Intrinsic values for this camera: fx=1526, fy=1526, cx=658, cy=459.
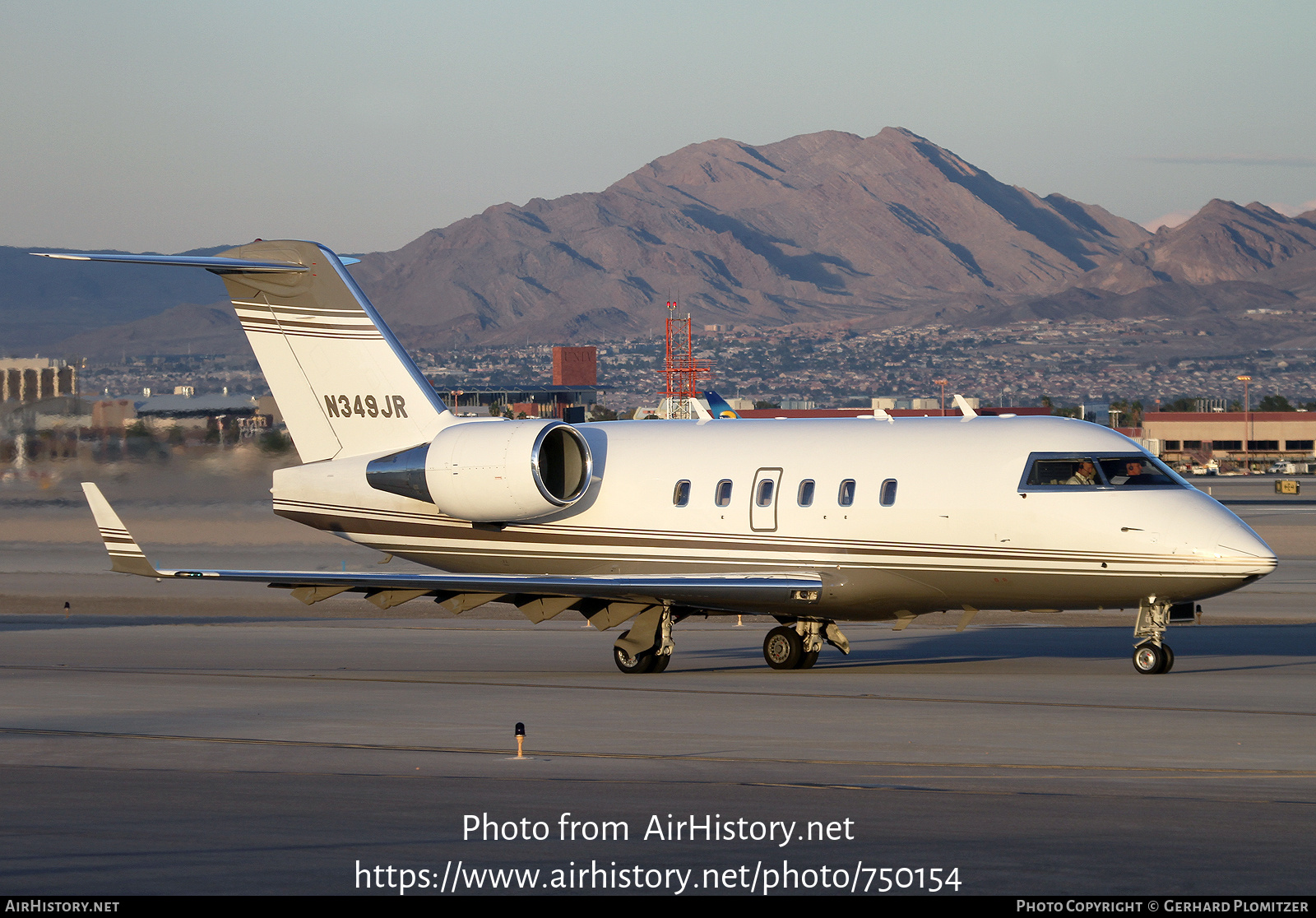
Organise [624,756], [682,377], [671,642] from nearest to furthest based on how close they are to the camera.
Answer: [624,756] < [671,642] < [682,377]

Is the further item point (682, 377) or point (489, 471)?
point (682, 377)

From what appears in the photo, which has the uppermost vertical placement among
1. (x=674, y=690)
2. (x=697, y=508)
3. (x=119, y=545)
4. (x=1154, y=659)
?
(x=697, y=508)

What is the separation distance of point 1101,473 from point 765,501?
5.05m

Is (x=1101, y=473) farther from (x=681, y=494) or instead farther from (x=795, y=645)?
(x=681, y=494)

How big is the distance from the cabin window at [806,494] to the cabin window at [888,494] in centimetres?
111

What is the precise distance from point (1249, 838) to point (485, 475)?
50.2ft

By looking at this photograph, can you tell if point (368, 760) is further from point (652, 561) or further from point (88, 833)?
point (652, 561)


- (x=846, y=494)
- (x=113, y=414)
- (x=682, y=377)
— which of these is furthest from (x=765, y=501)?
(x=682, y=377)

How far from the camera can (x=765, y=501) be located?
23.7 m

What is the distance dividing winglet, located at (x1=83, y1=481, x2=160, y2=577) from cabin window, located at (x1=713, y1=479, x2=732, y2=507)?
8460 millimetres

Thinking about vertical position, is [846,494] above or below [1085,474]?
below

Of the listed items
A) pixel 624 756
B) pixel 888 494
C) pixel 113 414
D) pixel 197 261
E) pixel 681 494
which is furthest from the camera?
pixel 113 414

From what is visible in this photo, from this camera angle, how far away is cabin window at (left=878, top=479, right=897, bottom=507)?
22.7 meters

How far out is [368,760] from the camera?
→ 1553cm
